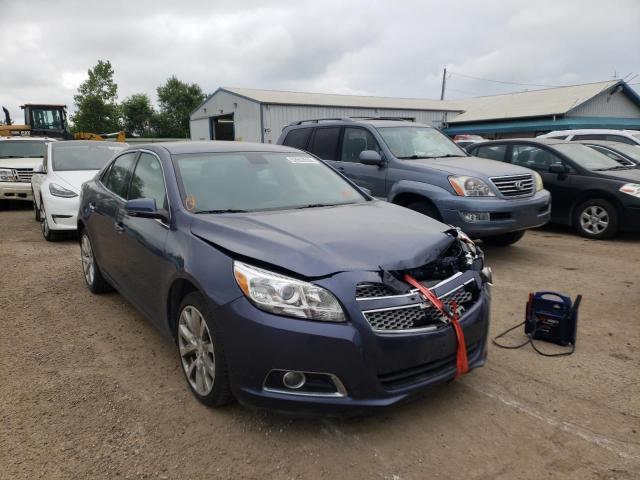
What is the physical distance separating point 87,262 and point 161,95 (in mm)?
71581

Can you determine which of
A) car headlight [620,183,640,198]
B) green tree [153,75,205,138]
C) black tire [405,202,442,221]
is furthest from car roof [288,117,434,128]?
green tree [153,75,205,138]

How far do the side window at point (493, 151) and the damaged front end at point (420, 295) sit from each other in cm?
656

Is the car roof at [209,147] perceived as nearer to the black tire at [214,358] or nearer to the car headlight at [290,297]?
the black tire at [214,358]

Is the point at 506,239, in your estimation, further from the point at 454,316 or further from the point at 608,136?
the point at 608,136

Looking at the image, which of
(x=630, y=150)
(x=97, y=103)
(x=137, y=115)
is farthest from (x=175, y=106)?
(x=630, y=150)

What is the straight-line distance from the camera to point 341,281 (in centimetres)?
249

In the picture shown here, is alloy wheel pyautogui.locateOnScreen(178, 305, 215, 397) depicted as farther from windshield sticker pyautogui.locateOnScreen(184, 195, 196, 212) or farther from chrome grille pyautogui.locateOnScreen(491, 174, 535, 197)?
chrome grille pyautogui.locateOnScreen(491, 174, 535, 197)

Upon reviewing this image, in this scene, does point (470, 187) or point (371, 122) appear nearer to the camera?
point (470, 187)

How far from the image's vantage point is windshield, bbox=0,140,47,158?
39.8ft

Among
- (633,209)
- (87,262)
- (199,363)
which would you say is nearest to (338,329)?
(199,363)

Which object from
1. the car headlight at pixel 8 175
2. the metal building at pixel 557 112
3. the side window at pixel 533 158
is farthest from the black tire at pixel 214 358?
the metal building at pixel 557 112

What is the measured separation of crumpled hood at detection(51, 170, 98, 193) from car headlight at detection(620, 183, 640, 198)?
820 centimetres

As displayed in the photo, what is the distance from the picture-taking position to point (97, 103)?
148ft

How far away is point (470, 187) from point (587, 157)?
369 cm
